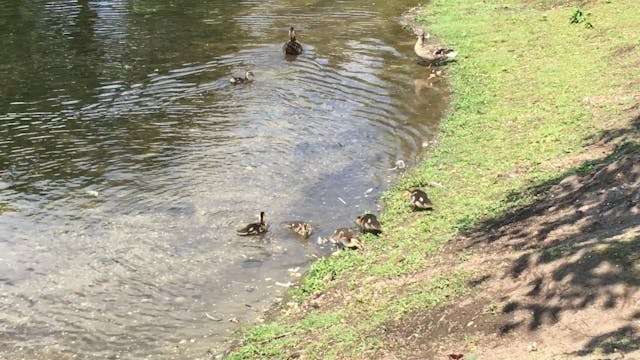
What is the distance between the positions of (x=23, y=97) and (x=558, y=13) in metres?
15.5

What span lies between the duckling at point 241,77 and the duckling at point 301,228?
7290 millimetres

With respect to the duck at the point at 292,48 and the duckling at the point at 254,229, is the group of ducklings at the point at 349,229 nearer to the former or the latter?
the duckling at the point at 254,229

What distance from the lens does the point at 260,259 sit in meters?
9.20

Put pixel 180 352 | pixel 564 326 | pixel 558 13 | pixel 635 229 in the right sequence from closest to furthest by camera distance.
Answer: pixel 564 326
pixel 635 229
pixel 180 352
pixel 558 13

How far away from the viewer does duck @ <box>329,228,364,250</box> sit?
9.03 m

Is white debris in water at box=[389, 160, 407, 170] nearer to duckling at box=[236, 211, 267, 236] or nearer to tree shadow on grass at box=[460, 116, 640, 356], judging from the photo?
duckling at box=[236, 211, 267, 236]

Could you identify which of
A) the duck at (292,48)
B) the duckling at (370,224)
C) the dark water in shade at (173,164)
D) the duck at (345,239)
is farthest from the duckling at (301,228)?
the duck at (292,48)

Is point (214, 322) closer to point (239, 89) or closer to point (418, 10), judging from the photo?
point (239, 89)

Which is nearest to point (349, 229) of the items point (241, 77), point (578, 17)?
point (241, 77)

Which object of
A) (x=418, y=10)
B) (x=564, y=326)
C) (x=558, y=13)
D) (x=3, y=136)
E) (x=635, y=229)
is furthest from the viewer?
(x=418, y=10)

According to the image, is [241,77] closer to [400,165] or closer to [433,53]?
[433,53]

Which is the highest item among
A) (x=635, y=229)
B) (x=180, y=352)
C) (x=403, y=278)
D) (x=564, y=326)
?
(x=635, y=229)

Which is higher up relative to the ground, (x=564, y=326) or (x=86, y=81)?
(x=564, y=326)

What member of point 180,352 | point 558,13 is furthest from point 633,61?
point 180,352
